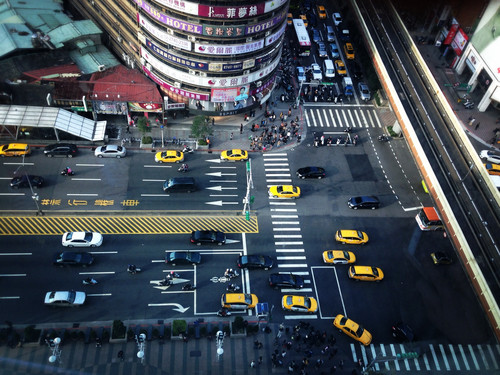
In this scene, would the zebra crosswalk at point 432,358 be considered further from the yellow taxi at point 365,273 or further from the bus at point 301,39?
the bus at point 301,39

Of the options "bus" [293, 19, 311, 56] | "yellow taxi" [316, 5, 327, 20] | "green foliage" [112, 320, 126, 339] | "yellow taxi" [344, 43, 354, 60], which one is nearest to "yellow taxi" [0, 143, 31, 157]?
"green foliage" [112, 320, 126, 339]

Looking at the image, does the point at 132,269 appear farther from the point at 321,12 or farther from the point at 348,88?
the point at 321,12

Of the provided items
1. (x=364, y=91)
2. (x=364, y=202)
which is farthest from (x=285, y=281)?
(x=364, y=91)

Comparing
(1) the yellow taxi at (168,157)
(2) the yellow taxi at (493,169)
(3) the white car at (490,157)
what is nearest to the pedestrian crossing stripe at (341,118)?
(3) the white car at (490,157)

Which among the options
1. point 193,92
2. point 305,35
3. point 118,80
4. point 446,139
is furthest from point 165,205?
point 305,35

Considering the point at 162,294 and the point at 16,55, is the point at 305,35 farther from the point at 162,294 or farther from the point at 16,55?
the point at 162,294
